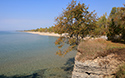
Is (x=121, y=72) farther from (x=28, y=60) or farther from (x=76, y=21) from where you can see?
(x=28, y=60)

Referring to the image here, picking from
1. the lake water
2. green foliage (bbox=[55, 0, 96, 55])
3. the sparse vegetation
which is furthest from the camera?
the lake water

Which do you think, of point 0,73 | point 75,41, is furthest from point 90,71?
point 0,73

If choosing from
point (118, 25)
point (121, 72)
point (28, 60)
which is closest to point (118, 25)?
point (118, 25)

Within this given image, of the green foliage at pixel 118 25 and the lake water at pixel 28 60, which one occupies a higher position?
the green foliage at pixel 118 25

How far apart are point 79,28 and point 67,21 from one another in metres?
2.03

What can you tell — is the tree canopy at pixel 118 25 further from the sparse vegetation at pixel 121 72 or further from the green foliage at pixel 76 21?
the sparse vegetation at pixel 121 72

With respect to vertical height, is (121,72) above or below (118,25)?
below

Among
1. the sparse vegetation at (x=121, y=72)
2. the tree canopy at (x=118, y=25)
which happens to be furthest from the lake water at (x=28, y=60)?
the tree canopy at (x=118, y=25)

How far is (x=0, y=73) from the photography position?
14.6 metres

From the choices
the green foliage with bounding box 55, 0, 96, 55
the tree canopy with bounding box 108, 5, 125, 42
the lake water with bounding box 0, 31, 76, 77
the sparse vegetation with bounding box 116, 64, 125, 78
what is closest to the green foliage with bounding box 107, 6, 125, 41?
the tree canopy with bounding box 108, 5, 125, 42

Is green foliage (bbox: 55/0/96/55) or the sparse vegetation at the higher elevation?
green foliage (bbox: 55/0/96/55)

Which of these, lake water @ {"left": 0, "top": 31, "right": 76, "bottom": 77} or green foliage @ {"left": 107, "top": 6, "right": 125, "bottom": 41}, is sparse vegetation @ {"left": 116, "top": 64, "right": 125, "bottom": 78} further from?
green foliage @ {"left": 107, "top": 6, "right": 125, "bottom": 41}

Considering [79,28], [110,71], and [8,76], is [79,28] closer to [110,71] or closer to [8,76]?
[110,71]

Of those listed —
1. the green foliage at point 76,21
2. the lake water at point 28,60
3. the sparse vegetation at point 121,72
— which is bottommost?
the lake water at point 28,60
